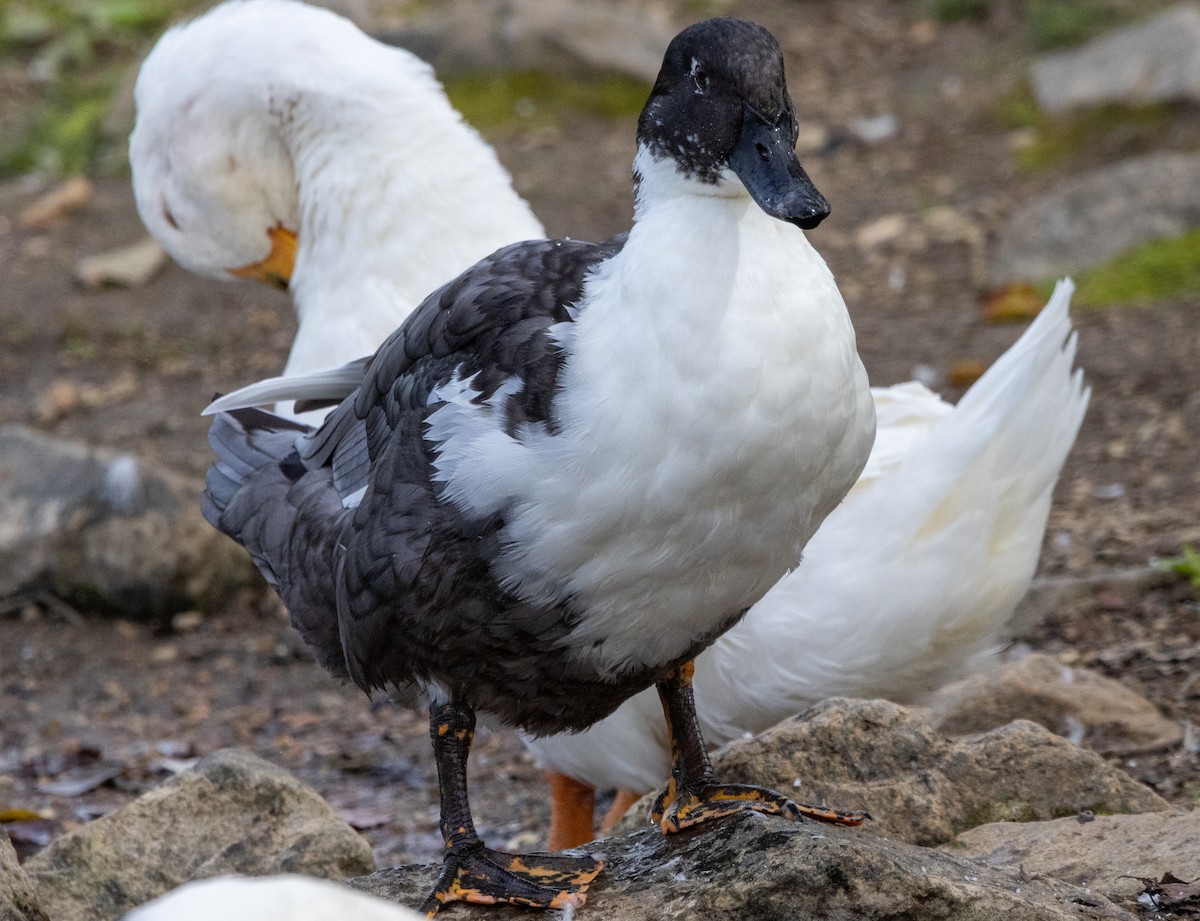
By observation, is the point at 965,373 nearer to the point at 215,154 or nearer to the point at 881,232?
the point at 881,232

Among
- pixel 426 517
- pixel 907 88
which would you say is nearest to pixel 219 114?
pixel 426 517

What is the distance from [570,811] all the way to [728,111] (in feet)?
6.73

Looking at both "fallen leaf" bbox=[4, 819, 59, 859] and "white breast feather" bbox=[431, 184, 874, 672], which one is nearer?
"white breast feather" bbox=[431, 184, 874, 672]

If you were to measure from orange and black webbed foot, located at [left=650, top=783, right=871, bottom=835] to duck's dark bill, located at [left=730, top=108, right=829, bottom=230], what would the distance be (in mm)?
1127

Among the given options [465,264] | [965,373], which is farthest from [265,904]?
[965,373]

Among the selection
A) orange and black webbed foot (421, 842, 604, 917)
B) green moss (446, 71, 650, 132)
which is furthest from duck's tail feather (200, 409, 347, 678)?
green moss (446, 71, 650, 132)

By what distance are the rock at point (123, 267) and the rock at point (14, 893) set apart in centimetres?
598

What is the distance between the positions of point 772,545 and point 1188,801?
158cm

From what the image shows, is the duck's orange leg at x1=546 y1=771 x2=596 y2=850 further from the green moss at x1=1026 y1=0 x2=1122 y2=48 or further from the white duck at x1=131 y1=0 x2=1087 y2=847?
the green moss at x1=1026 y1=0 x2=1122 y2=48

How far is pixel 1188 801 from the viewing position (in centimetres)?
369

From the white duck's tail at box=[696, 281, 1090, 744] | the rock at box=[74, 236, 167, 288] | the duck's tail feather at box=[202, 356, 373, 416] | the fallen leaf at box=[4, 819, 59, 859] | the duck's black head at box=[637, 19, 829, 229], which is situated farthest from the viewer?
the rock at box=[74, 236, 167, 288]

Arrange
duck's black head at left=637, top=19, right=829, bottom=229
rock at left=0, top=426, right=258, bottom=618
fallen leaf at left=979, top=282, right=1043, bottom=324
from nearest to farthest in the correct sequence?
duck's black head at left=637, top=19, right=829, bottom=229
rock at left=0, top=426, right=258, bottom=618
fallen leaf at left=979, top=282, right=1043, bottom=324

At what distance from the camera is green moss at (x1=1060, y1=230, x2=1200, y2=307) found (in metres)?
7.09

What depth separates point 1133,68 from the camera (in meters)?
8.70
